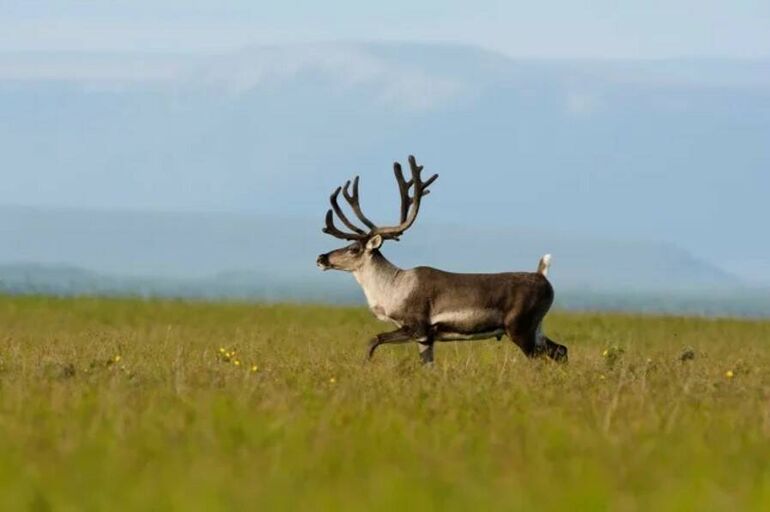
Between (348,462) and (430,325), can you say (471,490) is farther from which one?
(430,325)

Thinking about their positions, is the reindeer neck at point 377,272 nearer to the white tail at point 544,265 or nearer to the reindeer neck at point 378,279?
the reindeer neck at point 378,279

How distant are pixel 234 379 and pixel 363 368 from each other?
173 centimetres

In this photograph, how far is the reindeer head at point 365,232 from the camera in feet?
59.9

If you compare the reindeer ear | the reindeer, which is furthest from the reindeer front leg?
the reindeer ear

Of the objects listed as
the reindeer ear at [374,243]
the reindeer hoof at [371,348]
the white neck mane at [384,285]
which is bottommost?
the reindeer hoof at [371,348]

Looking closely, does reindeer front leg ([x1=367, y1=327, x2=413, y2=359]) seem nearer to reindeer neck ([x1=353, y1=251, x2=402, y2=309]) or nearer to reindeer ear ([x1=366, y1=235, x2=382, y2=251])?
reindeer neck ([x1=353, y1=251, x2=402, y2=309])

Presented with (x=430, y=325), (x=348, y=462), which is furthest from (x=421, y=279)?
(x=348, y=462)

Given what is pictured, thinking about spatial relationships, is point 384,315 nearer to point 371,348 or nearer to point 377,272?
point 377,272

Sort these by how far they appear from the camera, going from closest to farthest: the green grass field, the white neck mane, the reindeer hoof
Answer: the green grass field, the reindeer hoof, the white neck mane

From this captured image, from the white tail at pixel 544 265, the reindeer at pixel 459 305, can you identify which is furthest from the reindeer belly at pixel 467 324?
the white tail at pixel 544 265

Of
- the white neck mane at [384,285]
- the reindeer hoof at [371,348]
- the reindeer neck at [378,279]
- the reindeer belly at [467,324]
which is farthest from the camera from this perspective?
the reindeer neck at [378,279]

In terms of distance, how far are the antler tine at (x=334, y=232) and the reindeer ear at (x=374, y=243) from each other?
182 millimetres

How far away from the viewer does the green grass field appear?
770cm

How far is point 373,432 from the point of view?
9883mm
